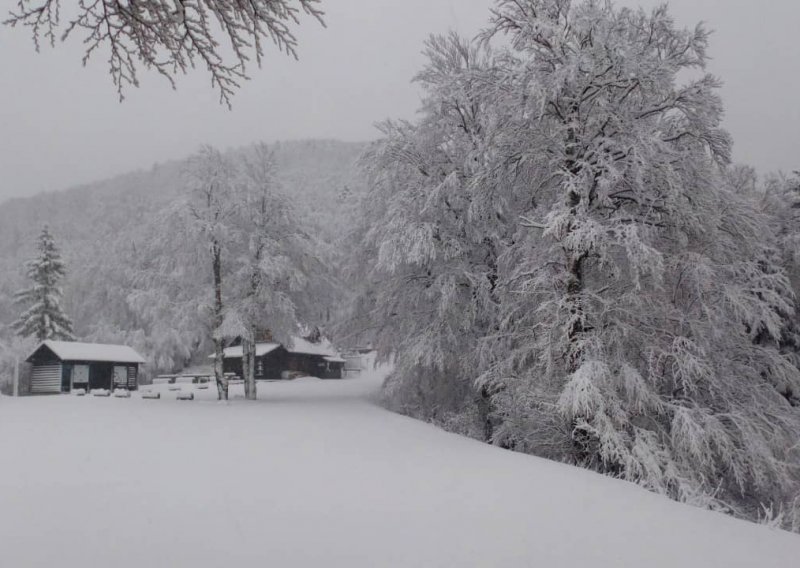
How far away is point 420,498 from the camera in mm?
7953

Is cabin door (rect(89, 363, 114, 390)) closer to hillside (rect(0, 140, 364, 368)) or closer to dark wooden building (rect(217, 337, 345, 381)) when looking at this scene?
hillside (rect(0, 140, 364, 368))

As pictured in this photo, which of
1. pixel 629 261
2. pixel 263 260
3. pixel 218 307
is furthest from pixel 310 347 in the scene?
pixel 629 261

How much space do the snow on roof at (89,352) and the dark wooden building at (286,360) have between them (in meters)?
9.99

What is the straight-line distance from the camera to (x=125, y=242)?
65.4 m

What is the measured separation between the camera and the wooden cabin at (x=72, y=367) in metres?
36.3

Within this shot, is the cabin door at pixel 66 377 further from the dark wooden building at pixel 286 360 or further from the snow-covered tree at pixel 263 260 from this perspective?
the snow-covered tree at pixel 263 260

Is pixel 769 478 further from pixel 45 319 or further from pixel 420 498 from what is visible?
pixel 45 319

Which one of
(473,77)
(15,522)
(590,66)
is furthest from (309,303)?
(15,522)

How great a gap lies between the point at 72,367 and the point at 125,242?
3204cm

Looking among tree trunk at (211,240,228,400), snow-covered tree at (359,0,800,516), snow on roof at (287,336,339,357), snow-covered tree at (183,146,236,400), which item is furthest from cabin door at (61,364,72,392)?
snow-covered tree at (359,0,800,516)

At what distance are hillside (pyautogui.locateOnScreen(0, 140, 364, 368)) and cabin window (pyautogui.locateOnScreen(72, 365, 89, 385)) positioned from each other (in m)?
5.83

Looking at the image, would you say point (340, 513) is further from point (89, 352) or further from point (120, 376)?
point (120, 376)

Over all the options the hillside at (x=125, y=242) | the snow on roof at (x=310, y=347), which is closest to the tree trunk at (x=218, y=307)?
the hillside at (x=125, y=242)

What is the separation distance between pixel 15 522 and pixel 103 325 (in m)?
56.4
